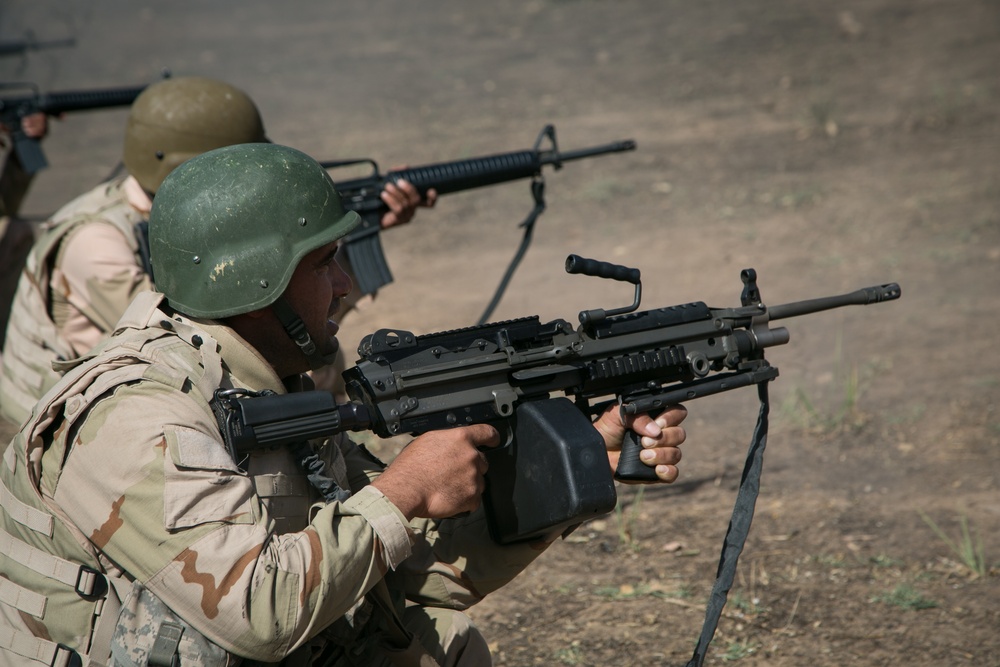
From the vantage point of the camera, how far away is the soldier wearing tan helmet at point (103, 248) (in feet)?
14.7

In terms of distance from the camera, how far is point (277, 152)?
264 centimetres

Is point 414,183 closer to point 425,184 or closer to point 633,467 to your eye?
point 425,184

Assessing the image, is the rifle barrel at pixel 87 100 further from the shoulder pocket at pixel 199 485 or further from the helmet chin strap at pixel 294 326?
the shoulder pocket at pixel 199 485

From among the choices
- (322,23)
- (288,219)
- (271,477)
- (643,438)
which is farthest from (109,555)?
(322,23)

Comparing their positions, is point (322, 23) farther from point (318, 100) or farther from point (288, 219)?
point (288, 219)

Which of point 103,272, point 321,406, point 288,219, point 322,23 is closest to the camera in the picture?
point 321,406

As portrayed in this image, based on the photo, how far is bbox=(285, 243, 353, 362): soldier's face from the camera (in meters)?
2.60

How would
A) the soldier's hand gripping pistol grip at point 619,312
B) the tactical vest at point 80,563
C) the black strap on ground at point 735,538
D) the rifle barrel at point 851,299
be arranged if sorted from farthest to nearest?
1. the rifle barrel at point 851,299
2. the black strap on ground at point 735,538
3. the soldier's hand gripping pistol grip at point 619,312
4. the tactical vest at point 80,563

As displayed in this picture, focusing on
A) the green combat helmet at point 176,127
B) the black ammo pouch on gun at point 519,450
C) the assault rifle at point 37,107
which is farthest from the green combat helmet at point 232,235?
the assault rifle at point 37,107

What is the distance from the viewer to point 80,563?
227 cm

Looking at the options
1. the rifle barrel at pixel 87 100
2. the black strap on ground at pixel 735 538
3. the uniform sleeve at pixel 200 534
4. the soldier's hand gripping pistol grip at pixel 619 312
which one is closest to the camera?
the uniform sleeve at pixel 200 534

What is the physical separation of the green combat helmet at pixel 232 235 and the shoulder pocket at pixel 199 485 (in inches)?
17.8

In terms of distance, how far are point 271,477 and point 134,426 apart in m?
0.41

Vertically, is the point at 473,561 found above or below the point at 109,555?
below
